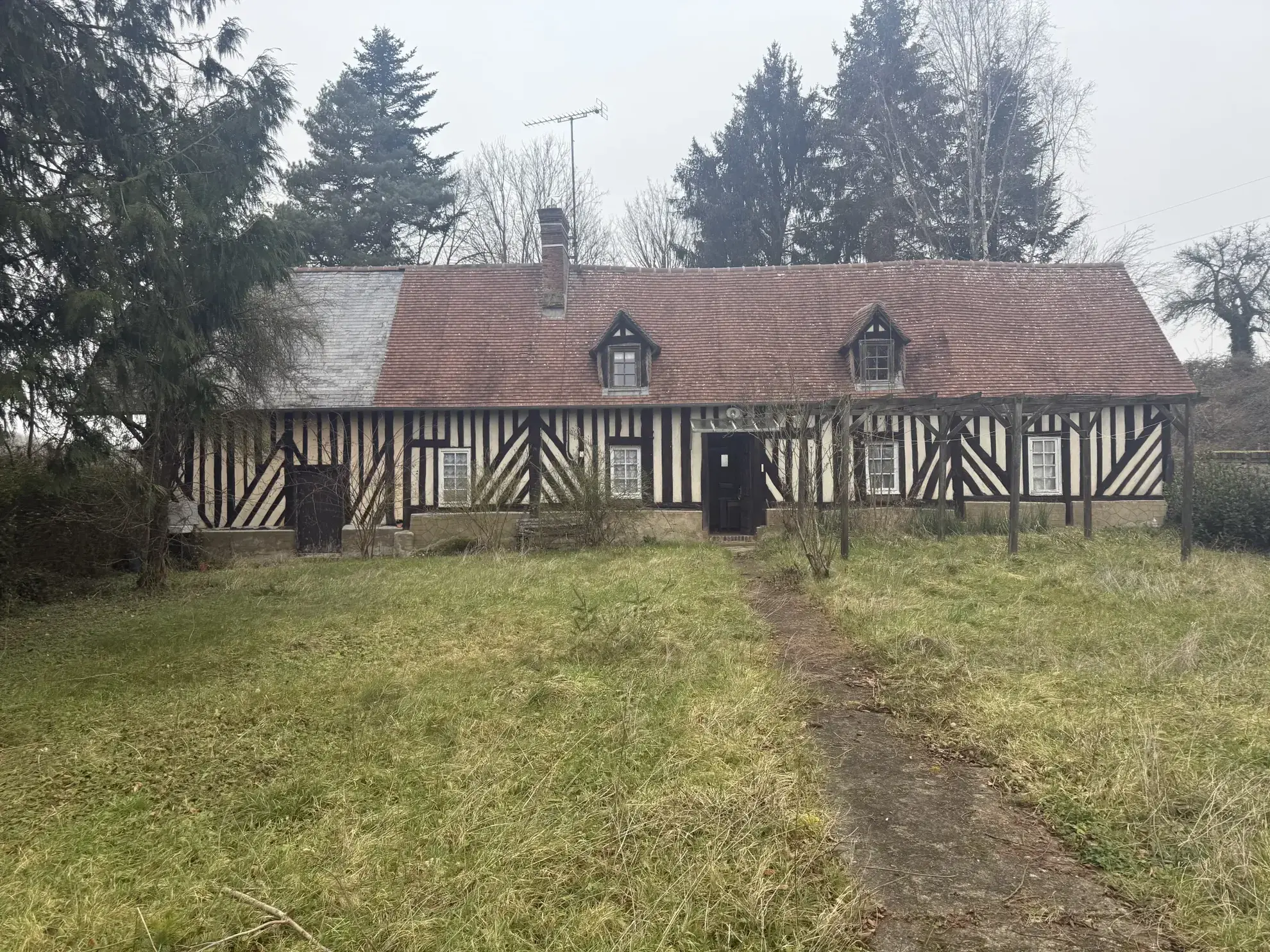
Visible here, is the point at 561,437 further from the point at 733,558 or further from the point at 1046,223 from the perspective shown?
the point at 1046,223

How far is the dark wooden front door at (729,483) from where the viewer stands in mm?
15062

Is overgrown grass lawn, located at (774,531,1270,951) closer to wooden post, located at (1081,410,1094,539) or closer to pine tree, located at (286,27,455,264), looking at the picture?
wooden post, located at (1081,410,1094,539)

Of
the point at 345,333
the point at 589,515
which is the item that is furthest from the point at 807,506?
the point at 345,333

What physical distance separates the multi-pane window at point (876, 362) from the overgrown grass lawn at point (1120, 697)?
20.6ft

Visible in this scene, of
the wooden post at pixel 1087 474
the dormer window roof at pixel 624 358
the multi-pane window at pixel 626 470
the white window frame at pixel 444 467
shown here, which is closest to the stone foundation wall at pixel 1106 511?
the wooden post at pixel 1087 474

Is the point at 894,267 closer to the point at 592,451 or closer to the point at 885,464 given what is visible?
the point at 885,464

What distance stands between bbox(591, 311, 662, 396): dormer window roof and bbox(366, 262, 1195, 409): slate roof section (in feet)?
0.86

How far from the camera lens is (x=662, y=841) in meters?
3.22

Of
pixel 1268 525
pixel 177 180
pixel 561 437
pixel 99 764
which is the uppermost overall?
pixel 177 180

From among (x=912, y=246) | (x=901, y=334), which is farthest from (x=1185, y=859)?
(x=912, y=246)

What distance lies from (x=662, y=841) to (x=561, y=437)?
1191 centimetres

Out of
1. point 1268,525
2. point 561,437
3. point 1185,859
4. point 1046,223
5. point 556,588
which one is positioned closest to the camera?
point 1185,859

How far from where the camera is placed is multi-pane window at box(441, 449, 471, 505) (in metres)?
14.6

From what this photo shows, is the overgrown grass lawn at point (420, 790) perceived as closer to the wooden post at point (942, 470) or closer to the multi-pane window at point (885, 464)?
the wooden post at point (942, 470)
